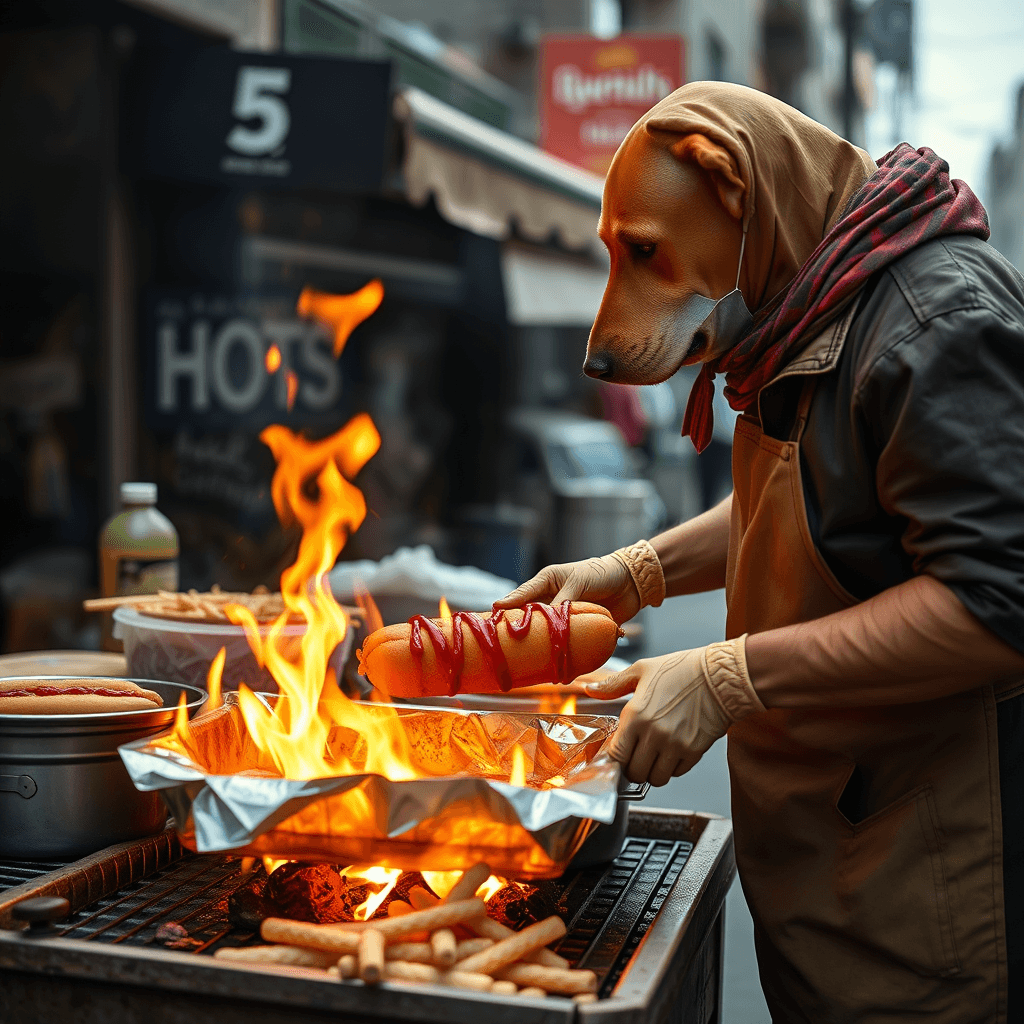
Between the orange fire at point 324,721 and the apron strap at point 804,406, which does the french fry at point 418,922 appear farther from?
the apron strap at point 804,406

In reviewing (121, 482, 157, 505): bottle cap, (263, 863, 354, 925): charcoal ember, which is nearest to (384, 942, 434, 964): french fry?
(263, 863, 354, 925): charcoal ember

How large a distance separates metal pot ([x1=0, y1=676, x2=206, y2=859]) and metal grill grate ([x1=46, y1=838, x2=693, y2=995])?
0.45 feet

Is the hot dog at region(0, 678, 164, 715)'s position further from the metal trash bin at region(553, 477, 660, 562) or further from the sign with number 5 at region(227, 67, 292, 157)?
the metal trash bin at region(553, 477, 660, 562)

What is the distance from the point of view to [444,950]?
1585 millimetres

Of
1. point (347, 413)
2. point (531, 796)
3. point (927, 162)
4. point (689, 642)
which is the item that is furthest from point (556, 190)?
point (531, 796)

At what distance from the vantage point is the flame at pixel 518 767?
185cm

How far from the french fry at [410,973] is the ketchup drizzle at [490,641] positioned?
54 centimetres

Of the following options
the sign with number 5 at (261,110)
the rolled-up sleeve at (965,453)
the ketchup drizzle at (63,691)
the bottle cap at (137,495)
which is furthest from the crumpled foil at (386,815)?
the sign with number 5 at (261,110)

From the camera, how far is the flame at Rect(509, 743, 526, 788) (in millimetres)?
1852

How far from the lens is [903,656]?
166 centimetres

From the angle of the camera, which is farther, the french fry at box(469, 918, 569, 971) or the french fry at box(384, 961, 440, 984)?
the french fry at box(469, 918, 569, 971)

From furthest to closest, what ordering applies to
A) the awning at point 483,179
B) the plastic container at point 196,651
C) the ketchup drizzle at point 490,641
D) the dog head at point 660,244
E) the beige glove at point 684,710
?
the awning at point 483,179 → the plastic container at point 196,651 → the ketchup drizzle at point 490,641 → the dog head at point 660,244 → the beige glove at point 684,710

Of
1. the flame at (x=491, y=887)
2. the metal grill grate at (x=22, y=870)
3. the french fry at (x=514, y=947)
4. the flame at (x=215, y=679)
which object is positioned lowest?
the flame at (x=491, y=887)

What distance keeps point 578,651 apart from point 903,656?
0.59m
